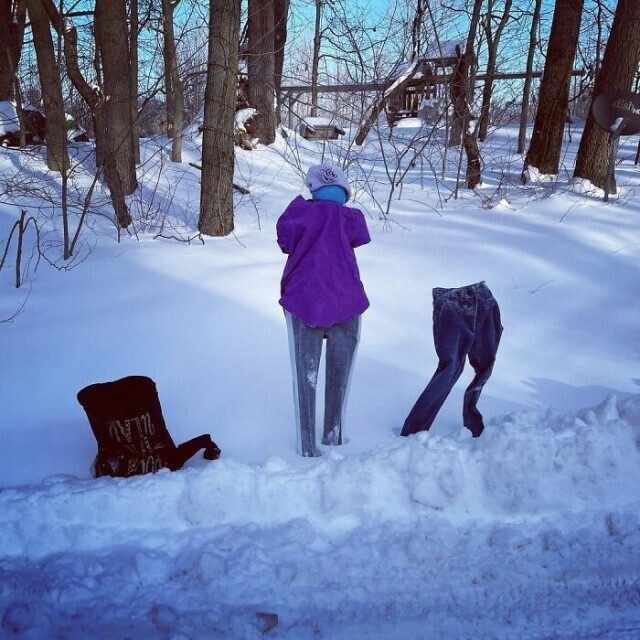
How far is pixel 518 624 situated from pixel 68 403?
2970mm

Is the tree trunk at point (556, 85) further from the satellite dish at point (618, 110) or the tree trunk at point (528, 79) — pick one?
the tree trunk at point (528, 79)

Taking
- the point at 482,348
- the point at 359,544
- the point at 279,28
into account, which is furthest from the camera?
the point at 279,28

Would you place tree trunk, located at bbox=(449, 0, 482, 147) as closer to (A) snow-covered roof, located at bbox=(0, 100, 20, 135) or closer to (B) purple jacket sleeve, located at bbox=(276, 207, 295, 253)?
(B) purple jacket sleeve, located at bbox=(276, 207, 295, 253)

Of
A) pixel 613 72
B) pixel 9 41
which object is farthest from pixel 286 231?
pixel 9 41

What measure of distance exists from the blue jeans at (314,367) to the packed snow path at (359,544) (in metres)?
0.28

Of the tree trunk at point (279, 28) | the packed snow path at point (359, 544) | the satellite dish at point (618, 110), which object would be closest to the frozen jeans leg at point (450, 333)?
the packed snow path at point (359, 544)

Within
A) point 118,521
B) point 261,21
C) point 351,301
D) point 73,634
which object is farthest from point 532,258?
point 261,21

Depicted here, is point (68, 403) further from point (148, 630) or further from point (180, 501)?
point (148, 630)

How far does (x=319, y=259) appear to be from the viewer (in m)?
2.88

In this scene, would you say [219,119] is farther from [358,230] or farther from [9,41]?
[9,41]

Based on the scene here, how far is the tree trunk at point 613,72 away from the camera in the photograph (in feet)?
27.9

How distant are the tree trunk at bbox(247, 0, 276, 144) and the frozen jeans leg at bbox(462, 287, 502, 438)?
10.2m

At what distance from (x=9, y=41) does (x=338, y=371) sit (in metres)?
14.3

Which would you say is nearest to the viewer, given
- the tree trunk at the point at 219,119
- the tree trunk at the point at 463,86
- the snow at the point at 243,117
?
the tree trunk at the point at 219,119
